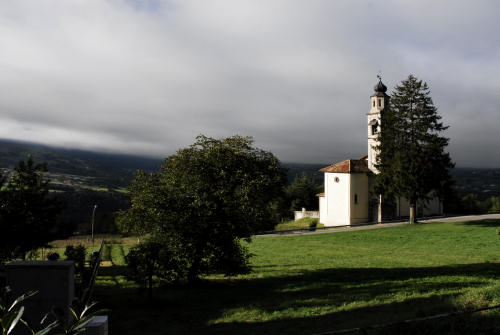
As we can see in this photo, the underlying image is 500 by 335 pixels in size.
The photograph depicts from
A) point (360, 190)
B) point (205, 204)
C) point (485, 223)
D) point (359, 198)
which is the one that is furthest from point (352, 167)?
point (205, 204)

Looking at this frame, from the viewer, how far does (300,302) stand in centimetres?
1320

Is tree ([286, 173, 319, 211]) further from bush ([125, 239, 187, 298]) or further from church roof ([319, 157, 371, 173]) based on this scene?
bush ([125, 239, 187, 298])

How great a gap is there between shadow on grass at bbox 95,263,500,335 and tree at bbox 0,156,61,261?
420 centimetres

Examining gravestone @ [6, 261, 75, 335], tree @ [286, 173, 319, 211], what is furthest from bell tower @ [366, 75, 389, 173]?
gravestone @ [6, 261, 75, 335]

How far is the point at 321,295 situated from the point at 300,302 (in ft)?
4.02

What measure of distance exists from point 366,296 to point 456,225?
103 ft

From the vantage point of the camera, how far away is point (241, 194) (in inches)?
633

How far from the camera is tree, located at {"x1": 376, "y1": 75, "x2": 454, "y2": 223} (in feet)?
129

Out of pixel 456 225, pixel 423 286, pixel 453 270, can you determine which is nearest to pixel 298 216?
pixel 456 225

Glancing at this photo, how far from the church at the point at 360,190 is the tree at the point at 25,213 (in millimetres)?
36232

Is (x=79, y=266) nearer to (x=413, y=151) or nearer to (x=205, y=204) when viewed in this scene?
(x=205, y=204)

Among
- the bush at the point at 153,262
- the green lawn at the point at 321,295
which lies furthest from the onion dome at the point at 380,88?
the bush at the point at 153,262

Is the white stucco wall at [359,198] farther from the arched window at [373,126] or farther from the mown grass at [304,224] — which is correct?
the arched window at [373,126]

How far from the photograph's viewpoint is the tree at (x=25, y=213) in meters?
17.8
